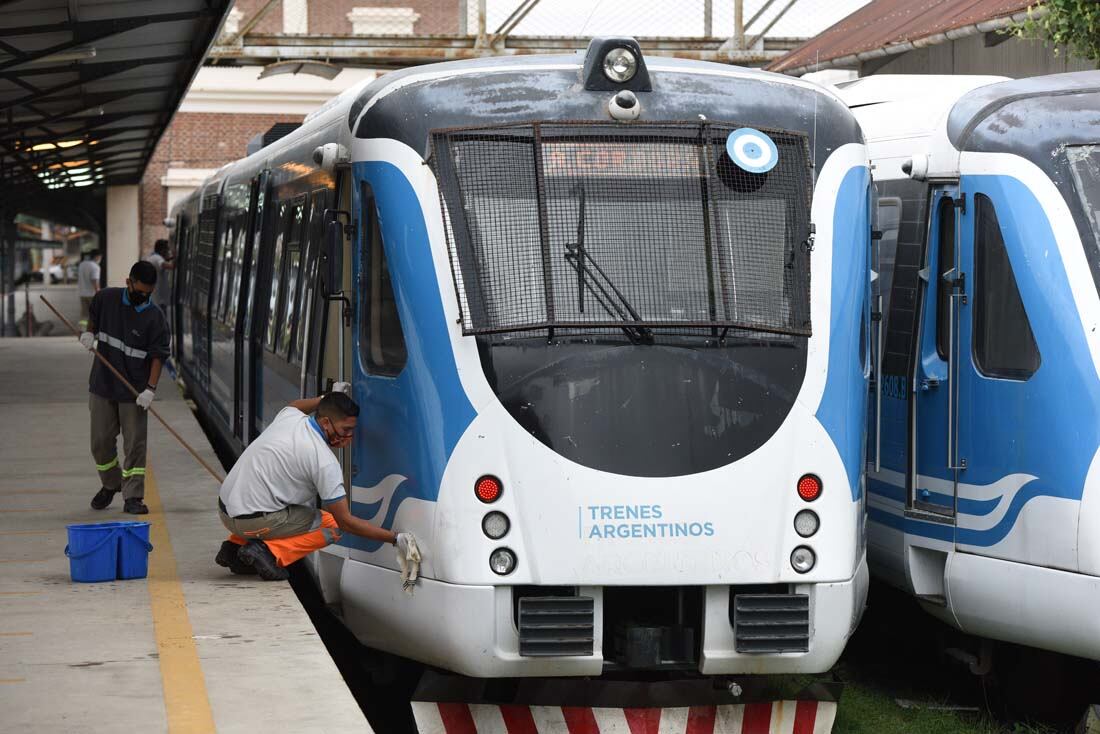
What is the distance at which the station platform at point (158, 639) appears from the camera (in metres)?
6.26

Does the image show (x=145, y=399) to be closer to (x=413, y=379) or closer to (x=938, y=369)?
(x=413, y=379)

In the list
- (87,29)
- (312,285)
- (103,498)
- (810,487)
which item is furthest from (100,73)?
(810,487)

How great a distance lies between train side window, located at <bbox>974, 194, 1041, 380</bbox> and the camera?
759 cm

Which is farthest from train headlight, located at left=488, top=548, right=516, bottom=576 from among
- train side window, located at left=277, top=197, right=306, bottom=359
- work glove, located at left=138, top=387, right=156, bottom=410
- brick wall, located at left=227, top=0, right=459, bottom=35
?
brick wall, located at left=227, top=0, right=459, bottom=35

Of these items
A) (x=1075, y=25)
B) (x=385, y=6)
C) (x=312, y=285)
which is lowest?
(x=312, y=285)

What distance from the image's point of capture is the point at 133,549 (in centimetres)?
893

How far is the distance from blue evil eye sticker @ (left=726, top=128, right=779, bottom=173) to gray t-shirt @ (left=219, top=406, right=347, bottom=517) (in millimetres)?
2378

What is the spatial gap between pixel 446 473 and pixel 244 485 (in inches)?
76.3

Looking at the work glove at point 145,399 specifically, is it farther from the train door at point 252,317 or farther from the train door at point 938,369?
the train door at point 938,369

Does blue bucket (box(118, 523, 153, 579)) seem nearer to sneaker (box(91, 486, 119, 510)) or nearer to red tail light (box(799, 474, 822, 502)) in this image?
sneaker (box(91, 486, 119, 510))

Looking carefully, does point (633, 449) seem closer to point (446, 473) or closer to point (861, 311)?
point (446, 473)

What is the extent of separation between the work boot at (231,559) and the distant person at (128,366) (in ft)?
7.49

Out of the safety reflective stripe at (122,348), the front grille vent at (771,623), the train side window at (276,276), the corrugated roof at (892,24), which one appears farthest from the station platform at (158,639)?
the corrugated roof at (892,24)

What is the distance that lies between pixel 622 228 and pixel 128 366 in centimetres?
501
